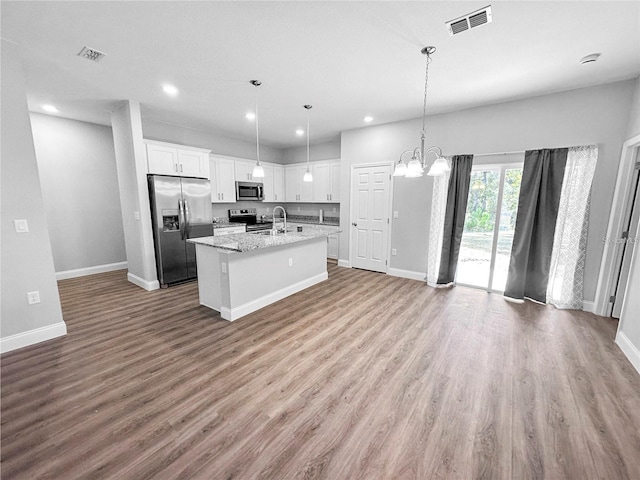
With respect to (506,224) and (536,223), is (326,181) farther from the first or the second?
(536,223)

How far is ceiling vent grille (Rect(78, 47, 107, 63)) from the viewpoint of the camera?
246cm

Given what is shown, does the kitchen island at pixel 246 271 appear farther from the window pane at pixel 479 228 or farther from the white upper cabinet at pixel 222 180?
the window pane at pixel 479 228

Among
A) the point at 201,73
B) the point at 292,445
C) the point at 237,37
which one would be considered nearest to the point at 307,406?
the point at 292,445

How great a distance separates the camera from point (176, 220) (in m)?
4.38

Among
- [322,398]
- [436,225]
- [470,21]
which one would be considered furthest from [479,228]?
[322,398]

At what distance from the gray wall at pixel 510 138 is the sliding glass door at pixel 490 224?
1.32ft

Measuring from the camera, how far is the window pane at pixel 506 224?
12.5ft

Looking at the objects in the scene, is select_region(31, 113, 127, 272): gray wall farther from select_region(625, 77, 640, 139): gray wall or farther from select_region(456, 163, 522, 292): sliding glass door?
select_region(625, 77, 640, 139): gray wall

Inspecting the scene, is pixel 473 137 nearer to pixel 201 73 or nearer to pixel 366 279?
pixel 366 279

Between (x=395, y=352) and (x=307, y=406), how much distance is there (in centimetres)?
107

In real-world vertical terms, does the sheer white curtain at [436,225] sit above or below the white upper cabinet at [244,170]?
below

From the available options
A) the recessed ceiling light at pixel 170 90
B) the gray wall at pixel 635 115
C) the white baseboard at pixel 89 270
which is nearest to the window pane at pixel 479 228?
the gray wall at pixel 635 115

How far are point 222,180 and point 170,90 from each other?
7.69 feet

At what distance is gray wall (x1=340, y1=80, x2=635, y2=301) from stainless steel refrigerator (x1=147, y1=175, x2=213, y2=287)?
3082mm
